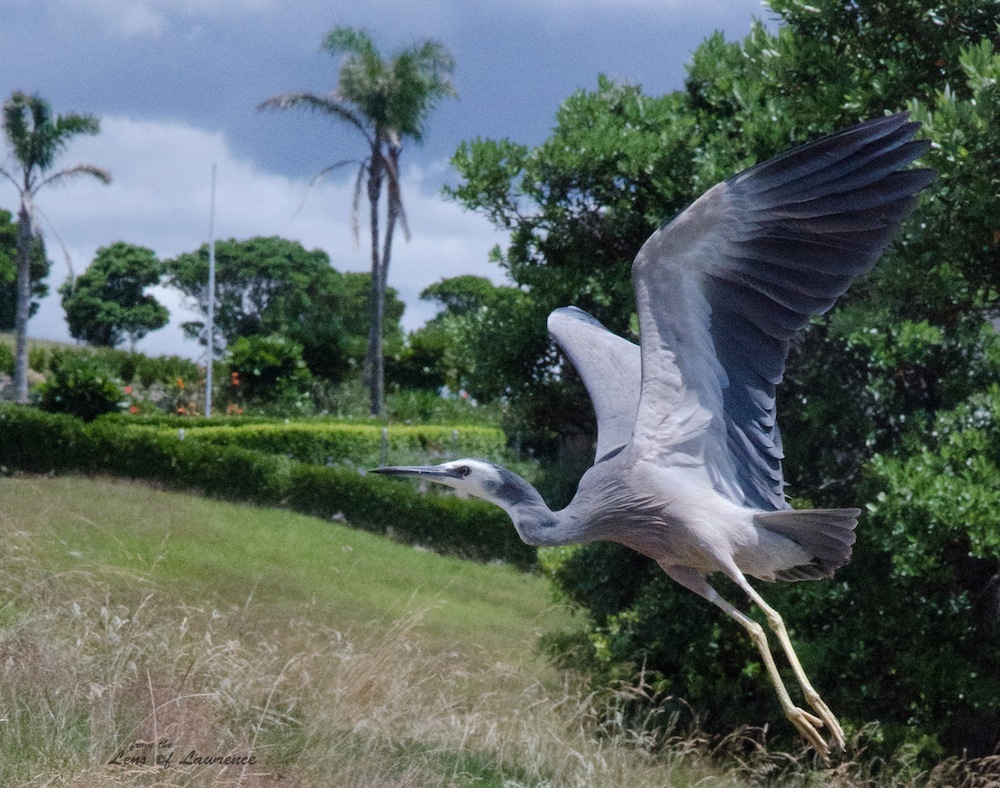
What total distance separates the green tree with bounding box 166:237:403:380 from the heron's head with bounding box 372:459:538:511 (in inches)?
1358

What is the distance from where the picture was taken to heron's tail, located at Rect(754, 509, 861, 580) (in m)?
3.11

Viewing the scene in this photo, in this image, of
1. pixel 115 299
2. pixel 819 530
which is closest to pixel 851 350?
pixel 819 530

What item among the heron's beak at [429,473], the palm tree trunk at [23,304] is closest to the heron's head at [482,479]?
the heron's beak at [429,473]

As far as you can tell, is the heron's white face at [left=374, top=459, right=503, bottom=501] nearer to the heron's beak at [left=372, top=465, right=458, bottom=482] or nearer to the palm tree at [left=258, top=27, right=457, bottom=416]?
the heron's beak at [left=372, top=465, right=458, bottom=482]

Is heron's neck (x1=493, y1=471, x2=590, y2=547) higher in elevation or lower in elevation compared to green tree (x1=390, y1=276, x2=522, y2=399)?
lower

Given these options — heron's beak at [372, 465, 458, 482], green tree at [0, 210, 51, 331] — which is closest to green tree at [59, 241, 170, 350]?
green tree at [0, 210, 51, 331]

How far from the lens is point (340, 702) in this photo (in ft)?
19.9

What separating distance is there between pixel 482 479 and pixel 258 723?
9.24 feet

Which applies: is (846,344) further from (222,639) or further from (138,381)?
(138,381)

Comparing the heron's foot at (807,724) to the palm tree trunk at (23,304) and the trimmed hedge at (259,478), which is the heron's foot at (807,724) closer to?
the trimmed hedge at (259,478)

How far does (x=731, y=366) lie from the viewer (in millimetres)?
3557

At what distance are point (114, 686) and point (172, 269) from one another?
39153 millimetres

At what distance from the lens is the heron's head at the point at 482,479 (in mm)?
3205

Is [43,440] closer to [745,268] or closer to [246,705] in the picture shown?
[246,705]
